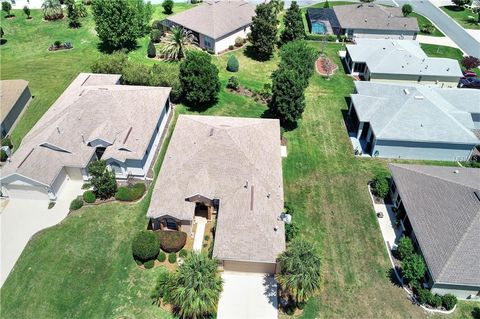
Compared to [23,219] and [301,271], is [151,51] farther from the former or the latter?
[301,271]

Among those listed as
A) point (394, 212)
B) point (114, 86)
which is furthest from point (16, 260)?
point (394, 212)

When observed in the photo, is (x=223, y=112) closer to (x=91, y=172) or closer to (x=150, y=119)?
(x=150, y=119)

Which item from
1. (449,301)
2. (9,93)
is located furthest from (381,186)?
(9,93)

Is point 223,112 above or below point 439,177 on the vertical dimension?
below

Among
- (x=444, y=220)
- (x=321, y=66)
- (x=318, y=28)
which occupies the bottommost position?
(x=321, y=66)

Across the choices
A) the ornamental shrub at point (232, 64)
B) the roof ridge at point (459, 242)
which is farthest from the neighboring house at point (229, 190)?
the ornamental shrub at point (232, 64)

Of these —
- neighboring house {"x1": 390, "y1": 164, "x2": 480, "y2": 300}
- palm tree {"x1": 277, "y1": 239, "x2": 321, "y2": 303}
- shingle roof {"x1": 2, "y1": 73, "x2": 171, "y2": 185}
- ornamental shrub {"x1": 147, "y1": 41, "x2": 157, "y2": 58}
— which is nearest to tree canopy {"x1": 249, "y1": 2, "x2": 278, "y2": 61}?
ornamental shrub {"x1": 147, "y1": 41, "x2": 157, "y2": 58}

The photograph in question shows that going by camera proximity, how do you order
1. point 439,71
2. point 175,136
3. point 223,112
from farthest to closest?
1. point 439,71
2. point 223,112
3. point 175,136

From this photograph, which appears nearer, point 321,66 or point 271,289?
point 271,289
